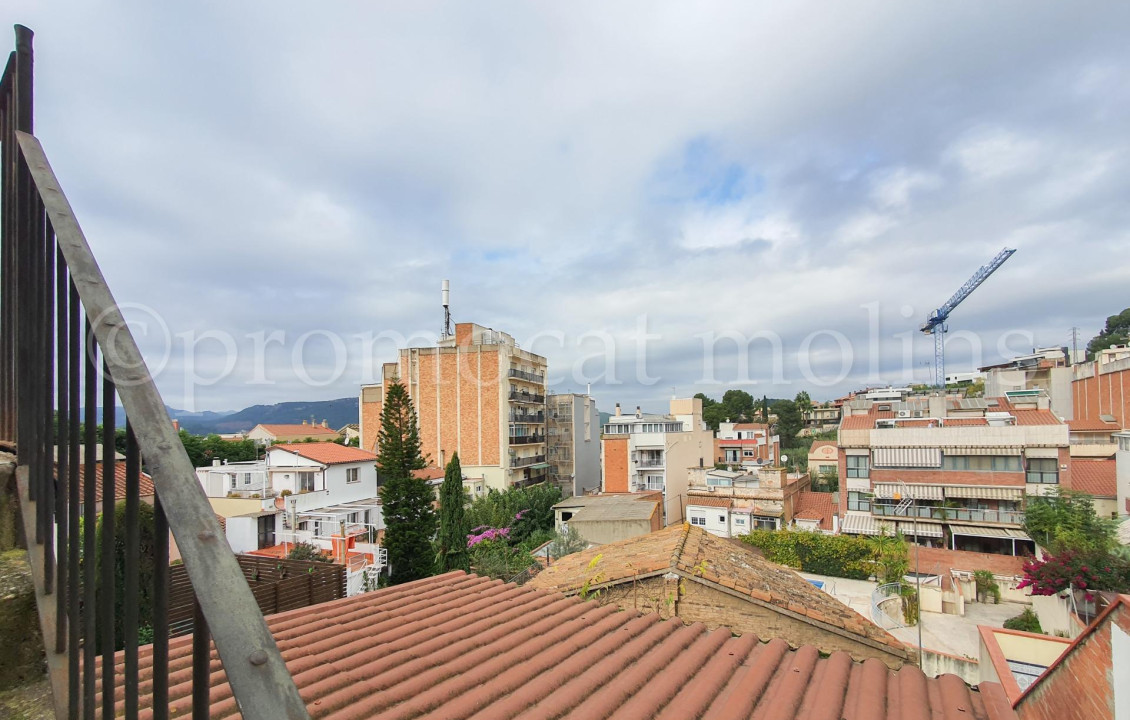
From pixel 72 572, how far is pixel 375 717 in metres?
1.69

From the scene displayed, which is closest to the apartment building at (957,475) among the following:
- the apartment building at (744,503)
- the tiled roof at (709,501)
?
the apartment building at (744,503)

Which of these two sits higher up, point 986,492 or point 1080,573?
point 1080,573

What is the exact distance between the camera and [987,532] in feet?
71.8

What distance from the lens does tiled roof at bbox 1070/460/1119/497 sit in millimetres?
23969

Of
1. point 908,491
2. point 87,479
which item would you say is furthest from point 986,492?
point 87,479

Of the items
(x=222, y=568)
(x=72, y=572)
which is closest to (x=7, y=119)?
(x=72, y=572)

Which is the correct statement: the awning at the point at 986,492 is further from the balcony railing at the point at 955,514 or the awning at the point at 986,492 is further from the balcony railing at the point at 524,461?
the balcony railing at the point at 524,461

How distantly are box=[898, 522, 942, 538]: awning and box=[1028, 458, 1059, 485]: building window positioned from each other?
390 centimetres

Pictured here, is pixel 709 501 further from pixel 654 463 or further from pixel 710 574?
pixel 710 574

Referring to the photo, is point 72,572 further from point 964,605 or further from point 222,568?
point 964,605

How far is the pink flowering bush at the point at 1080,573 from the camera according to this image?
433 inches

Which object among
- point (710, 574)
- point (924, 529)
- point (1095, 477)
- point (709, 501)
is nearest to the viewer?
point (710, 574)

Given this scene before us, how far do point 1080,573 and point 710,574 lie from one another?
32.9 ft

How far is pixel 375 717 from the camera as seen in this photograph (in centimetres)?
251
